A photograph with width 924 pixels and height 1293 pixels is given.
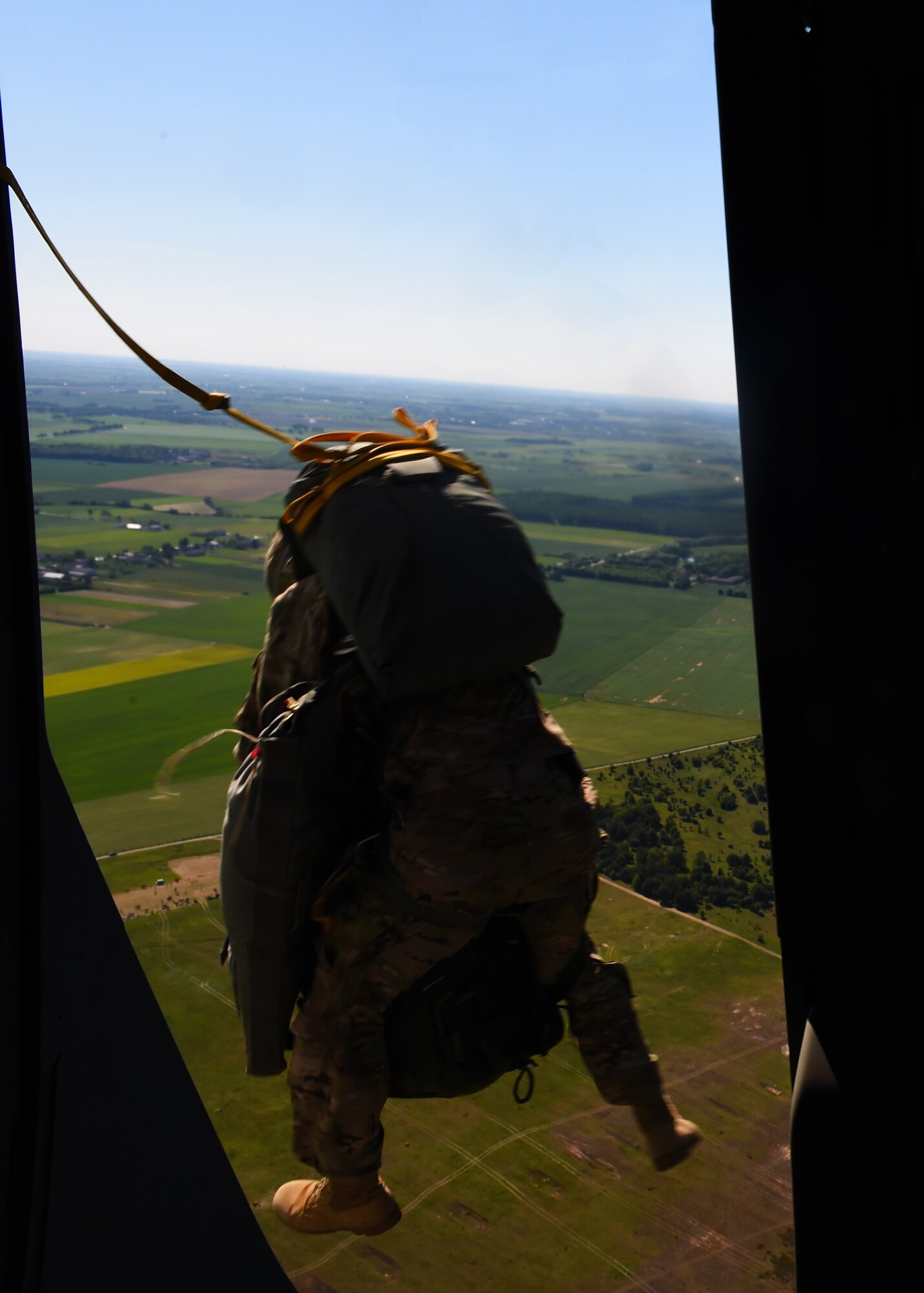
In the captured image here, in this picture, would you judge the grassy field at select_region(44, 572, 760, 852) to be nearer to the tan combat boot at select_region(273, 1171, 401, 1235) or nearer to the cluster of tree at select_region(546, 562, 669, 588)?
the cluster of tree at select_region(546, 562, 669, 588)

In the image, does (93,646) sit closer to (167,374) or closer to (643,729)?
(167,374)

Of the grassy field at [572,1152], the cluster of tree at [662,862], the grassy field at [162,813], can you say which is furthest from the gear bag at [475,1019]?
the cluster of tree at [662,862]

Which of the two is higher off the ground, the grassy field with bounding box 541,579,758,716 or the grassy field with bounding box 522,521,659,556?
the grassy field with bounding box 522,521,659,556

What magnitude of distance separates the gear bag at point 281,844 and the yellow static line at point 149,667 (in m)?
1.26

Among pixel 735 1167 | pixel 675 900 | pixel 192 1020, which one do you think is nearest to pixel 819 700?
pixel 192 1020

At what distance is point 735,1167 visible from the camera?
5836 mm

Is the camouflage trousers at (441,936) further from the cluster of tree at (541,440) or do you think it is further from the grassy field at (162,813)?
the cluster of tree at (541,440)

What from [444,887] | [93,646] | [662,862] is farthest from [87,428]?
[662,862]

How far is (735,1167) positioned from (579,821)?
17.4 ft

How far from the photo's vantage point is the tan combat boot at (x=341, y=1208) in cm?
163

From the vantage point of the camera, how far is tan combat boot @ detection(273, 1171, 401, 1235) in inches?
64.2

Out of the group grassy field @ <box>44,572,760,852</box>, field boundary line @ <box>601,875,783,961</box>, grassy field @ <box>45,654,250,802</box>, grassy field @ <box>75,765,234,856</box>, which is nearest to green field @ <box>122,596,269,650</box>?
grassy field @ <box>44,572,760,852</box>

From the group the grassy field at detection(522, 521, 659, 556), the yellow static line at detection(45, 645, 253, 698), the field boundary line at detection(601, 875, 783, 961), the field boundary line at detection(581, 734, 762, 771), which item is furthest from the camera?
the field boundary line at detection(581, 734, 762, 771)

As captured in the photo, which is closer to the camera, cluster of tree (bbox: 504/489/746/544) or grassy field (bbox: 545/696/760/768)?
cluster of tree (bbox: 504/489/746/544)
